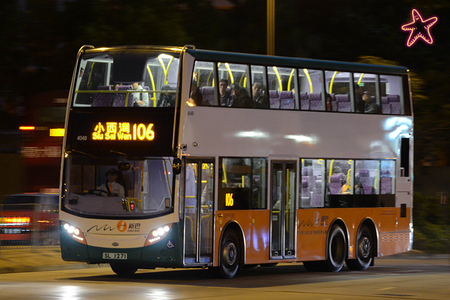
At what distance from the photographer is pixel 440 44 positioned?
3503 cm

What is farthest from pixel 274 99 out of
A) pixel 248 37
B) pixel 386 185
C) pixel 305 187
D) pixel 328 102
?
pixel 248 37

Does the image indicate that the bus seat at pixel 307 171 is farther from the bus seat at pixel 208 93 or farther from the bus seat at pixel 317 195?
the bus seat at pixel 208 93

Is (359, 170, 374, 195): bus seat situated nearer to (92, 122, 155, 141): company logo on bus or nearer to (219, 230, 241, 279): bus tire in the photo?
(219, 230, 241, 279): bus tire

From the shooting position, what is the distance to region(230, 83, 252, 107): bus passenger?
62.1 ft

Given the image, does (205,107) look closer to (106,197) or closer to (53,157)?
(106,197)

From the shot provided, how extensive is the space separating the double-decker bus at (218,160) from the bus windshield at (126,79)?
24 mm

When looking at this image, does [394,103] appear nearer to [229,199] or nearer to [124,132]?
[229,199]

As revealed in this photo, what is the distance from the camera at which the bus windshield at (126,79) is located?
58.3ft

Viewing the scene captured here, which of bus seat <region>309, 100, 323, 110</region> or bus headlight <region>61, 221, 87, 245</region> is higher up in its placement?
bus seat <region>309, 100, 323, 110</region>

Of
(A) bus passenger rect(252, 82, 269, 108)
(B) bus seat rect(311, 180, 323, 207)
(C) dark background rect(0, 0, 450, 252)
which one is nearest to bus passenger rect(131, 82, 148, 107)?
(A) bus passenger rect(252, 82, 269, 108)

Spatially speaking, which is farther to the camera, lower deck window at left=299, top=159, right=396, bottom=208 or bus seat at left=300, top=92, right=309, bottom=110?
lower deck window at left=299, top=159, right=396, bottom=208

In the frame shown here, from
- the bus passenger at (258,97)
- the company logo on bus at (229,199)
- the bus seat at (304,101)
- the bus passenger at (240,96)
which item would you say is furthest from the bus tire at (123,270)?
the bus seat at (304,101)

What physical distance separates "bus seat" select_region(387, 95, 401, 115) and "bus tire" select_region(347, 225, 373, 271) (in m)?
2.58

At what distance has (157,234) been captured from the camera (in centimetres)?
1742
